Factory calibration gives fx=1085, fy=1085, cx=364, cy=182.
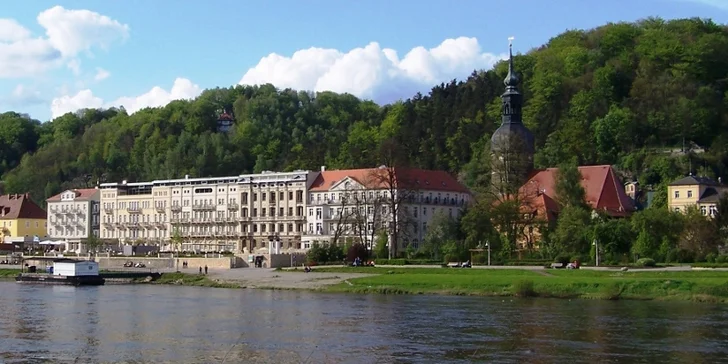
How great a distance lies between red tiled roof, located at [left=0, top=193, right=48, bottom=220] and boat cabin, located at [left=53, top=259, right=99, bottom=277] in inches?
2365

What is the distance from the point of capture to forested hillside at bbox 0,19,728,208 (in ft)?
428

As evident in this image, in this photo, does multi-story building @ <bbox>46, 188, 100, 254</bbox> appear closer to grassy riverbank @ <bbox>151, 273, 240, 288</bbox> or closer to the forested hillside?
the forested hillside

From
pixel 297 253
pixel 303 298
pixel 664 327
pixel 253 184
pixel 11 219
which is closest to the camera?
pixel 664 327

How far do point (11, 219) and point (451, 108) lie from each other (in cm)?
6514

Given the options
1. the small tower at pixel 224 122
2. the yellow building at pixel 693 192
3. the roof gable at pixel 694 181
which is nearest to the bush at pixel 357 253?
the yellow building at pixel 693 192

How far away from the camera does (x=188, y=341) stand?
4422 cm

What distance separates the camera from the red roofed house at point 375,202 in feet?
344

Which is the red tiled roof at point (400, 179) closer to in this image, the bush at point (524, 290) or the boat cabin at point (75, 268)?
the boat cabin at point (75, 268)

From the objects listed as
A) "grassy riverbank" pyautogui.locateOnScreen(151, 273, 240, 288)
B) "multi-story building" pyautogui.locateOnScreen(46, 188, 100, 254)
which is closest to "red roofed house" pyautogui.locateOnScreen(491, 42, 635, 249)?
"grassy riverbank" pyautogui.locateOnScreen(151, 273, 240, 288)

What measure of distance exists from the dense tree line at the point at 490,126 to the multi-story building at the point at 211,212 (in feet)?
60.8

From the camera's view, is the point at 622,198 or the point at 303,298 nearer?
the point at 303,298

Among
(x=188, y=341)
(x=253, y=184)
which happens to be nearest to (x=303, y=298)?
(x=188, y=341)

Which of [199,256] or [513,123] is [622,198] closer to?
[513,123]

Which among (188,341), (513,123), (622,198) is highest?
(513,123)
